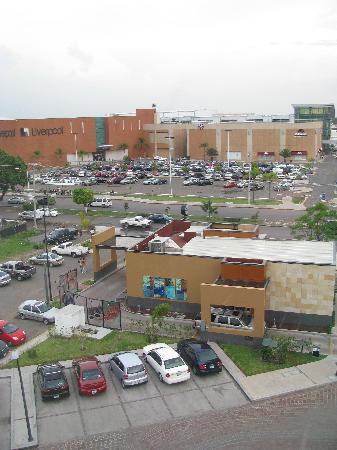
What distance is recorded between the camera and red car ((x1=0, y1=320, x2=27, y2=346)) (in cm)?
2611

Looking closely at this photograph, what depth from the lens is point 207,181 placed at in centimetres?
8256

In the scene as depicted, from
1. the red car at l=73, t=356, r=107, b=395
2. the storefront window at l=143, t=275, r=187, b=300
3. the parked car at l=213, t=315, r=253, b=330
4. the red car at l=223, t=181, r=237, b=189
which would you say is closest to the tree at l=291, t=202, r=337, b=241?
the storefront window at l=143, t=275, r=187, b=300

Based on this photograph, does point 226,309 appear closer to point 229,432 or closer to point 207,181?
point 229,432

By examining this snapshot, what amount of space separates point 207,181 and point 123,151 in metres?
45.1

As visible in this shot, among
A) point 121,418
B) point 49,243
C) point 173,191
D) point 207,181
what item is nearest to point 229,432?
point 121,418

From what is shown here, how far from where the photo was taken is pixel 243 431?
60.6ft

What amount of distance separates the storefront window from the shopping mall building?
258ft

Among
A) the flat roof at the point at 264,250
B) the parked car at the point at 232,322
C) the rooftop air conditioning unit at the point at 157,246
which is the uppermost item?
the rooftop air conditioning unit at the point at 157,246

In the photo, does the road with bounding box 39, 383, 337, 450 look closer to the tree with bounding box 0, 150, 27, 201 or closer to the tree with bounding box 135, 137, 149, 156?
the tree with bounding box 0, 150, 27, 201

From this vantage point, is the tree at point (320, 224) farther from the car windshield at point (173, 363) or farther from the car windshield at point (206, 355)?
the car windshield at point (173, 363)

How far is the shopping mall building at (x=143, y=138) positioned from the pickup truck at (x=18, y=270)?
72.1 meters

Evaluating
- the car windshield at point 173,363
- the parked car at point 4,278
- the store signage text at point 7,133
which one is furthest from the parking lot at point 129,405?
the store signage text at point 7,133

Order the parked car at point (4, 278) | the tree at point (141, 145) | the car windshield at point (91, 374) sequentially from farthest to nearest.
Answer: the tree at point (141, 145) < the parked car at point (4, 278) < the car windshield at point (91, 374)

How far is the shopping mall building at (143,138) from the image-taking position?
363ft
